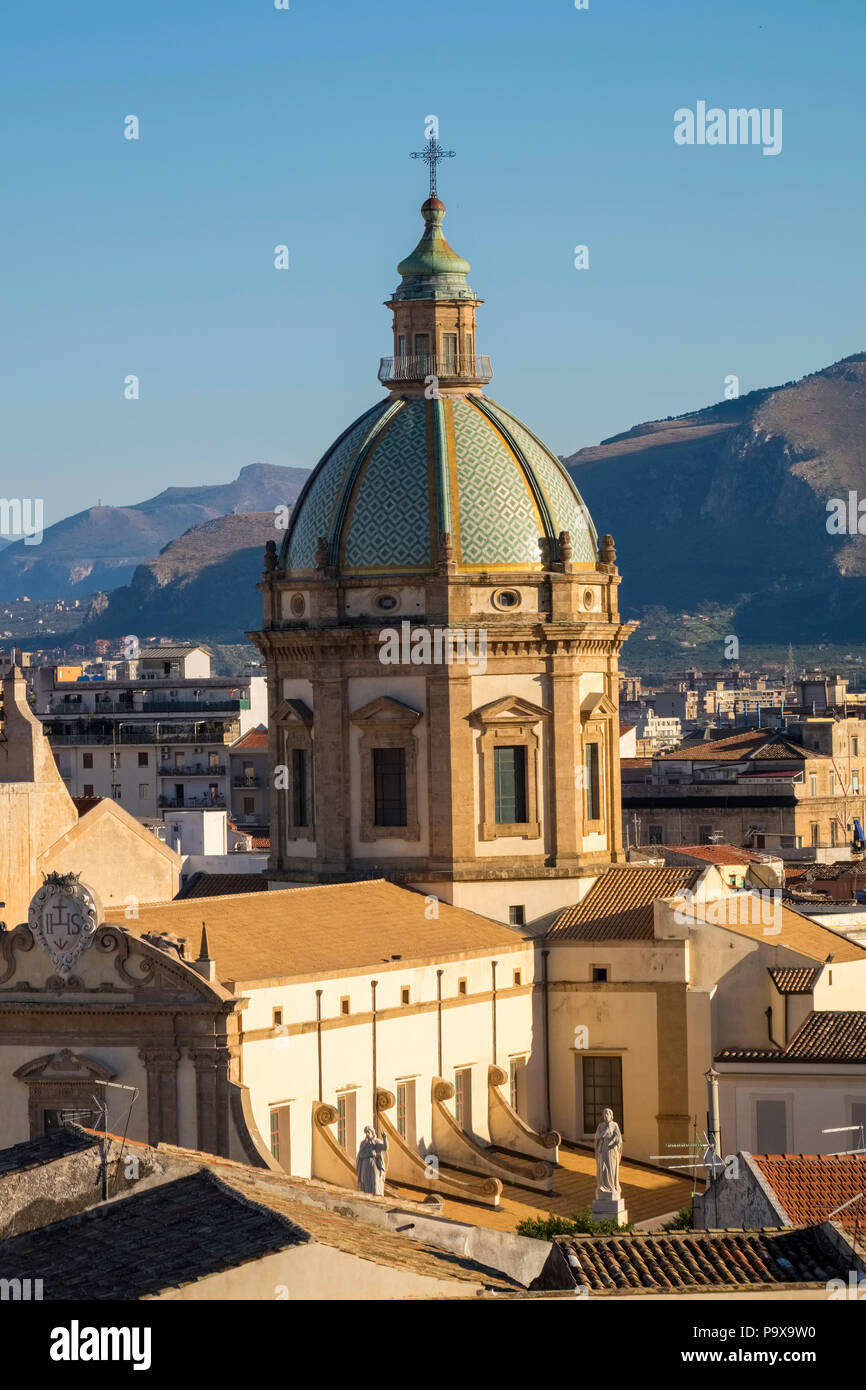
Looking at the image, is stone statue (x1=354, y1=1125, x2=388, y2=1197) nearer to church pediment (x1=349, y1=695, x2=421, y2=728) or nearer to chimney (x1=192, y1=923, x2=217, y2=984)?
chimney (x1=192, y1=923, x2=217, y2=984)

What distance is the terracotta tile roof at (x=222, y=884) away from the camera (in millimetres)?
68125

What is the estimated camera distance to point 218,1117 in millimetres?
51531

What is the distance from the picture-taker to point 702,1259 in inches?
1463

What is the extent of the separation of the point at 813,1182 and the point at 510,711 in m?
23.3

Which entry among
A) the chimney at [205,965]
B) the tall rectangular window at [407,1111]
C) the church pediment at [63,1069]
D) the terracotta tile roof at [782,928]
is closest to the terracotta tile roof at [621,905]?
the terracotta tile roof at [782,928]

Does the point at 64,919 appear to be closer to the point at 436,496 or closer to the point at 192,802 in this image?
the point at 436,496

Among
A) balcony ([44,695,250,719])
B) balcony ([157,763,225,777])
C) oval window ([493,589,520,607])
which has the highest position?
oval window ([493,589,520,607])

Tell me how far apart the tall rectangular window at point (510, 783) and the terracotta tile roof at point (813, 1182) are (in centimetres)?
2137

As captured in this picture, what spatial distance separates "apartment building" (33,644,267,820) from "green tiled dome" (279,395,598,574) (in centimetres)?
5705

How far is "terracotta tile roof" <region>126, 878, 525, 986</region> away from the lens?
5472cm

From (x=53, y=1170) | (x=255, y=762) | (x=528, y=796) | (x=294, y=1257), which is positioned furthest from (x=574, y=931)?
(x=255, y=762)

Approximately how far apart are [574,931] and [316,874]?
570cm

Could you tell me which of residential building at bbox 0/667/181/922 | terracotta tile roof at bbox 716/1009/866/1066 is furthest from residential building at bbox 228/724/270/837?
terracotta tile roof at bbox 716/1009/866/1066
